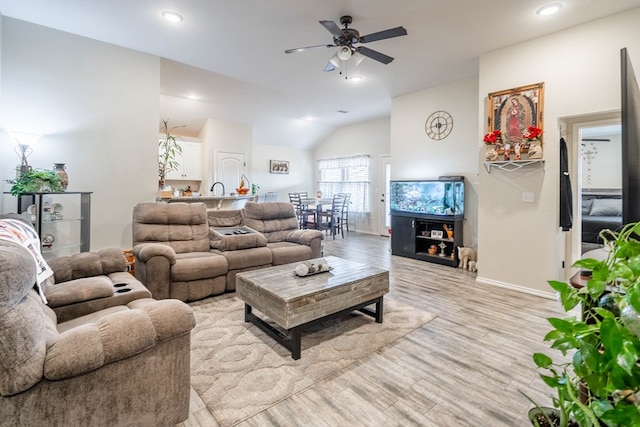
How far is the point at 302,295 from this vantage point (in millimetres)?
2164

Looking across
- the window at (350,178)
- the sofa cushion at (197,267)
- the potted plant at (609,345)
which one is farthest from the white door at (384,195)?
the potted plant at (609,345)

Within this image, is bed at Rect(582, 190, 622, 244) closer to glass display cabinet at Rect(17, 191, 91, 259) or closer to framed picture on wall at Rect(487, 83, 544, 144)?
framed picture on wall at Rect(487, 83, 544, 144)

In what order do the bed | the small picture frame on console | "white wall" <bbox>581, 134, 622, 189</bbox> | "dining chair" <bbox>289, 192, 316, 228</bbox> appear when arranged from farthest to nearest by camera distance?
"dining chair" <bbox>289, 192, 316, 228</bbox> < the small picture frame on console < the bed < "white wall" <bbox>581, 134, 622, 189</bbox>

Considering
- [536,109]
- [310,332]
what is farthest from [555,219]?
[310,332]

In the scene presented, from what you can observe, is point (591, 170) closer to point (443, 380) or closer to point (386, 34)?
point (386, 34)

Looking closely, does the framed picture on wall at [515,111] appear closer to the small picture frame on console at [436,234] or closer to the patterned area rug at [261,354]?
the small picture frame on console at [436,234]

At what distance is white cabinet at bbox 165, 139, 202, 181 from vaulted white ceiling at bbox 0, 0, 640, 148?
164 centimetres

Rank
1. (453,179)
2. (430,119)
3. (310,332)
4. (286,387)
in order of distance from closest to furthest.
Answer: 1. (286,387)
2. (310,332)
3. (453,179)
4. (430,119)

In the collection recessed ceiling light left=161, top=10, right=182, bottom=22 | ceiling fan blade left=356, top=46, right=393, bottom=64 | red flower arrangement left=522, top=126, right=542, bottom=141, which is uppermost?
recessed ceiling light left=161, top=10, right=182, bottom=22

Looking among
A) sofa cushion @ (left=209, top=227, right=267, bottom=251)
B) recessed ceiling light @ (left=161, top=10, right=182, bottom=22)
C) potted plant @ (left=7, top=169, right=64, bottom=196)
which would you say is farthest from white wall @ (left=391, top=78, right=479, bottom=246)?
potted plant @ (left=7, top=169, right=64, bottom=196)

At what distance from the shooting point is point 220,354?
2234mm

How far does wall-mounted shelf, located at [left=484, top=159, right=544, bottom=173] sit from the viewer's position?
3477mm

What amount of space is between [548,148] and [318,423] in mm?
3633

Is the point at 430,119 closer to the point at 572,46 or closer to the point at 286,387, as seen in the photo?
the point at 572,46
